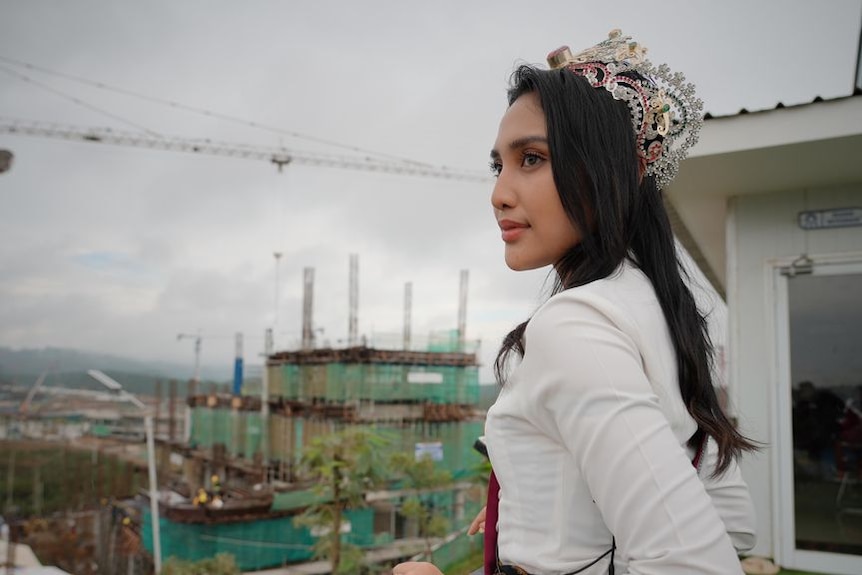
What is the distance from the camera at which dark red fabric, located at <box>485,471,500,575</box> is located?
0.53m

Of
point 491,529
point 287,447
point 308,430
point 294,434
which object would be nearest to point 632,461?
point 491,529

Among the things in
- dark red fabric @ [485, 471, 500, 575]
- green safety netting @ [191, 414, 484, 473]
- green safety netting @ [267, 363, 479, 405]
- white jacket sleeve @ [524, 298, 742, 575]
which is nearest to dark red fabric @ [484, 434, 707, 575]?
dark red fabric @ [485, 471, 500, 575]

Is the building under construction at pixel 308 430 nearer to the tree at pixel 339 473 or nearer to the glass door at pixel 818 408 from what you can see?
the tree at pixel 339 473

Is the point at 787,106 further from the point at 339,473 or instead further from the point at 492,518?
the point at 339,473

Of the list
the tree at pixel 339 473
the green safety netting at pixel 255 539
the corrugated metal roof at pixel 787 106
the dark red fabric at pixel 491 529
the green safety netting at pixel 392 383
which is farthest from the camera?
the green safety netting at pixel 392 383

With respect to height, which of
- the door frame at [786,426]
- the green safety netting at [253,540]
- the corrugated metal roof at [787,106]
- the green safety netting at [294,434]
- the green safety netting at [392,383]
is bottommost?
the green safety netting at [253,540]

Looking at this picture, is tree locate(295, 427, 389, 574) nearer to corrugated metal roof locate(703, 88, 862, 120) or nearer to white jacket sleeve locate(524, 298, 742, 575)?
corrugated metal roof locate(703, 88, 862, 120)

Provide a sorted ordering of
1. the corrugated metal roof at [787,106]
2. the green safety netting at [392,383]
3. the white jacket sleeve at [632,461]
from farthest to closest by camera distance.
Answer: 1. the green safety netting at [392,383]
2. the corrugated metal roof at [787,106]
3. the white jacket sleeve at [632,461]

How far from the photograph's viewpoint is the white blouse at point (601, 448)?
407 millimetres

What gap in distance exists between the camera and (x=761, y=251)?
122 inches

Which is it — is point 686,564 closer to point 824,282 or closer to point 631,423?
point 631,423

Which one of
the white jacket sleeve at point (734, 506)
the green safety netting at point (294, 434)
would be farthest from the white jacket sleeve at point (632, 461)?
the green safety netting at point (294, 434)

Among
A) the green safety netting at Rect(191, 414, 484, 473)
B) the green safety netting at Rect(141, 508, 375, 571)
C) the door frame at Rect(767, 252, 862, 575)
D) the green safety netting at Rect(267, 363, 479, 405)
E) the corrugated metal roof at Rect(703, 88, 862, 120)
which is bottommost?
the green safety netting at Rect(141, 508, 375, 571)

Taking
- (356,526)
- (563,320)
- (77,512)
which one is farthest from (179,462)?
(563,320)
